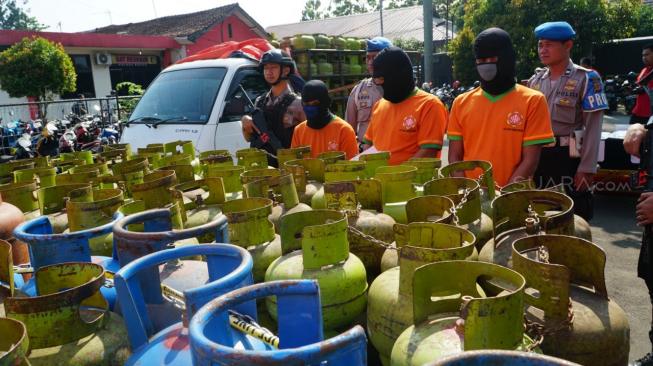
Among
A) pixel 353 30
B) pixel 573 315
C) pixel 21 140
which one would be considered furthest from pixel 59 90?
pixel 353 30

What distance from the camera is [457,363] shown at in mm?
896

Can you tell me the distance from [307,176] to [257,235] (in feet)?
3.61

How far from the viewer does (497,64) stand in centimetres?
323

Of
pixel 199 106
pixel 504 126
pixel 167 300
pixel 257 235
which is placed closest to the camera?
pixel 167 300

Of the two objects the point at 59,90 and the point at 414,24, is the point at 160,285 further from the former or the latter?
the point at 414,24

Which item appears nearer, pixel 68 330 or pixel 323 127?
pixel 68 330

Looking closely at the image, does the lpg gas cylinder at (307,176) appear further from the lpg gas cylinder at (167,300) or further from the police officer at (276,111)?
the police officer at (276,111)

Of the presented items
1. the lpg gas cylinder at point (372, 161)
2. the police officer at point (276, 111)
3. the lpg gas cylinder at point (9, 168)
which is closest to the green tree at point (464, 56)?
the police officer at point (276, 111)

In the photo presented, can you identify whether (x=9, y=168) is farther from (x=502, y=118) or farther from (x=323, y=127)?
(x=502, y=118)

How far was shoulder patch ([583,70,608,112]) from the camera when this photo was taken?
409cm

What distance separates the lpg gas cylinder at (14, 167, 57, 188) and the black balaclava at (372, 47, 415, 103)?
249 cm

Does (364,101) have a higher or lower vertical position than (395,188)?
higher

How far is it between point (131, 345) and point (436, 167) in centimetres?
198

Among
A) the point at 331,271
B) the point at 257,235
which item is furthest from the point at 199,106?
the point at 331,271
